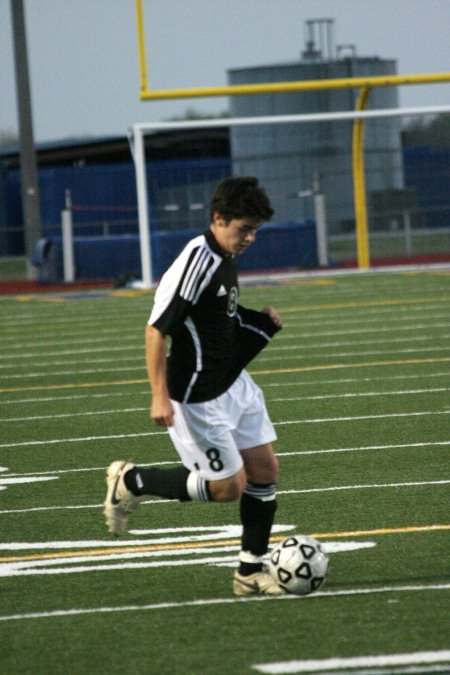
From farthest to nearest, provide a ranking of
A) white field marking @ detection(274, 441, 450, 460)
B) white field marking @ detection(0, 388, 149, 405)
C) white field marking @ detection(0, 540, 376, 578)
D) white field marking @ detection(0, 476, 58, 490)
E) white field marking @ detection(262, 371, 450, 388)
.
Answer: white field marking @ detection(262, 371, 450, 388), white field marking @ detection(0, 388, 149, 405), white field marking @ detection(274, 441, 450, 460), white field marking @ detection(0, 476, 58, 490), white field marking @ detection(0, 540, 376, 578)

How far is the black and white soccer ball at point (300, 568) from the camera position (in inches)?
212

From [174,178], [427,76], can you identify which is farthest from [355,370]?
[174,178]

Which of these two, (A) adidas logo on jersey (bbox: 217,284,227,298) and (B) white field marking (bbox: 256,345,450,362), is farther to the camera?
(B) white field marking (bbox: 256,345,450,362)

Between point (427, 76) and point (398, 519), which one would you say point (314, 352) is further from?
point (427, 76)

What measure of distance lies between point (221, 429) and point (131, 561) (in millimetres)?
970

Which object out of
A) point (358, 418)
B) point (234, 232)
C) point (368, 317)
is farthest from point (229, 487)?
point (368, 317)

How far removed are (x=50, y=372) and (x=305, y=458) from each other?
220 inches

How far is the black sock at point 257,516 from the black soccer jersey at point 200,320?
46 cm

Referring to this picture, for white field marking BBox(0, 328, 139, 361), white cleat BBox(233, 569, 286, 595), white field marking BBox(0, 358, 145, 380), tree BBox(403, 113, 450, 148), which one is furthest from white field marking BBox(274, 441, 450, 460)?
tree BBox(403, 113, 450, 148)

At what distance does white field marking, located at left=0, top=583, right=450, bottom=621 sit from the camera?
5219 millimetres

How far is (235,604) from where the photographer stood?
5293 millimetres

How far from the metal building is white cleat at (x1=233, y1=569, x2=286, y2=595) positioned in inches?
926

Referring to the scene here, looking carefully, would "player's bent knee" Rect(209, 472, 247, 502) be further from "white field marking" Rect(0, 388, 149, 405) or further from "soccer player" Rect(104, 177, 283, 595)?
"white field marking" Rect(0, 388, 149, 405)

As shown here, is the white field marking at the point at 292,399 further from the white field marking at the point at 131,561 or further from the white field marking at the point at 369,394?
the white field marking at the point at 131,561
